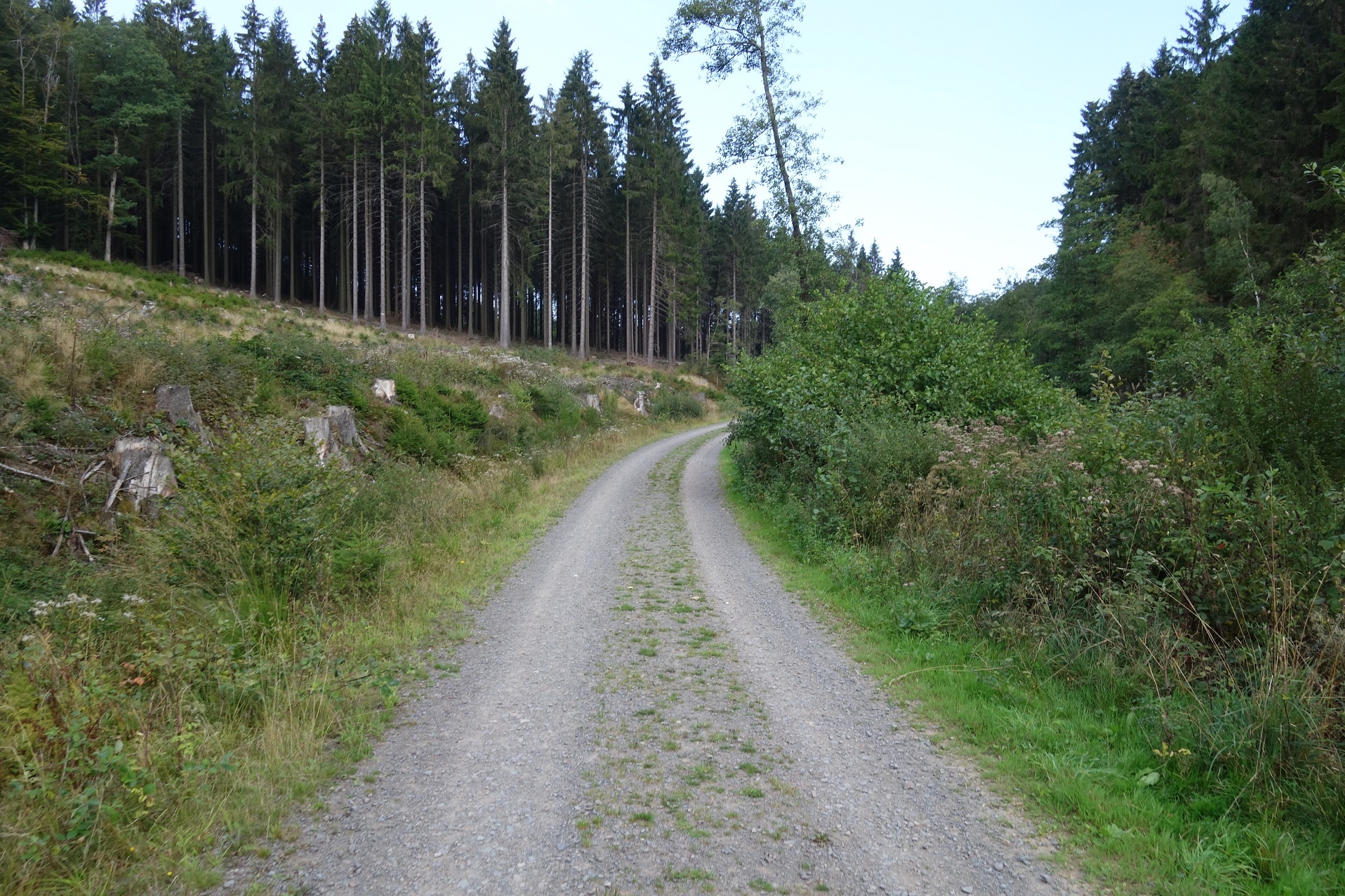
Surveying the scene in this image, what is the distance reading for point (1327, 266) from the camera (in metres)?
6.68

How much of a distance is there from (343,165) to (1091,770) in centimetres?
4823

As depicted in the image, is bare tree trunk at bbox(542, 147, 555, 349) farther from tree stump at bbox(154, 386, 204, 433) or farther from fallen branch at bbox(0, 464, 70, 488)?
fallen branch at bbox(0, 464, 70, 488)

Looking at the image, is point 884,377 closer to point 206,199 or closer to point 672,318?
point 672,318

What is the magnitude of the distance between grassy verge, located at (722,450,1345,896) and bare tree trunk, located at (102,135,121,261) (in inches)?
1818

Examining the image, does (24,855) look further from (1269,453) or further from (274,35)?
(274,35)

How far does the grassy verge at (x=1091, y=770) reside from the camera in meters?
3.05

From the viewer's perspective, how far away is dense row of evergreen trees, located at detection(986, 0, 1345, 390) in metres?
22.6

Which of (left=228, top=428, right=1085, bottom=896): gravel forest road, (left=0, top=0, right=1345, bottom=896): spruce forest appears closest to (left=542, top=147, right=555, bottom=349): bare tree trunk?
(left=0, top=0, right=1345, bottom=896): spruce forest

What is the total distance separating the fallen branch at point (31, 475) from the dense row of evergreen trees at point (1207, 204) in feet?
72.8

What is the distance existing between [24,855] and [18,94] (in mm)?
48204

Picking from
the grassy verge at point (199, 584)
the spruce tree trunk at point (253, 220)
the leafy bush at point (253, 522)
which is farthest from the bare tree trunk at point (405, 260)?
the leafy bush at point (253, 522)

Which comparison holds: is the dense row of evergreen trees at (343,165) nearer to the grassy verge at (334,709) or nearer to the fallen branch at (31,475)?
the grassy verge at (334,709)

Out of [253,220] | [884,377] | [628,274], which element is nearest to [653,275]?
[628,274]

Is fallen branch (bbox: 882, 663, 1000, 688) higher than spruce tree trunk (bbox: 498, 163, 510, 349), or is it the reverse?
spruce tree trunk (bbox: 498, 163, 510, 349)
